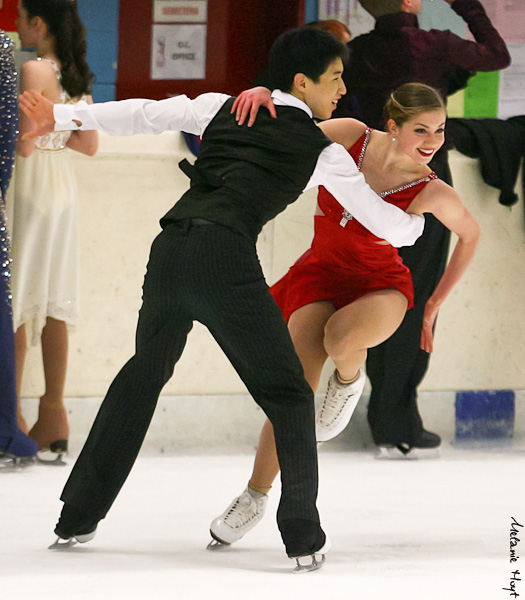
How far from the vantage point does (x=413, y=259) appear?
4691 millimetres

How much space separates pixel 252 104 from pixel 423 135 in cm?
75

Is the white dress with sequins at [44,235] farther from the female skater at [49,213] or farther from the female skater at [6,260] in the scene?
the female skater at [6,260]

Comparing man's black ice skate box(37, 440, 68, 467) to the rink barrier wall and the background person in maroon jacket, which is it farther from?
the background person in maroon jacket

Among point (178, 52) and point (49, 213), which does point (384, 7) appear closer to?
point (178, 52)

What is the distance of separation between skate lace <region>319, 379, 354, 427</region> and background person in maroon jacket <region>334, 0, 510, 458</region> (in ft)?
5.29

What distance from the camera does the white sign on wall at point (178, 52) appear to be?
4.82 metres

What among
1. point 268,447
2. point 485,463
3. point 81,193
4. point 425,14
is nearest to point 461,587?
point 268,447

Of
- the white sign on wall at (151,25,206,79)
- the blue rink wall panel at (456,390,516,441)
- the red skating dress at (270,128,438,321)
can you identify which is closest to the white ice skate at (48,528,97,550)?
the red skating dress at (270,128,438,321)

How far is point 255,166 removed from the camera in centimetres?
267

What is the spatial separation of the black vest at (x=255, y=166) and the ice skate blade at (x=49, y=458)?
6.25 feet

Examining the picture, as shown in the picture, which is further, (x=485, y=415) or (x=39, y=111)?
(x=485, y=415)

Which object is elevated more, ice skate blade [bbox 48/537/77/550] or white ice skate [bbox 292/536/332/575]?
white ice skate [bbox 292/536/332/575]

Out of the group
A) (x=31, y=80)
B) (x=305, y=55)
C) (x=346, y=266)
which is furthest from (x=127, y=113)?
(x=31, y=80)

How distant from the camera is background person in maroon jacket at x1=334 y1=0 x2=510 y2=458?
15.1ft
